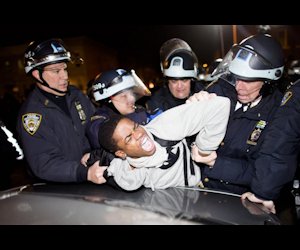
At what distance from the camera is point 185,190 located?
6.49 ft

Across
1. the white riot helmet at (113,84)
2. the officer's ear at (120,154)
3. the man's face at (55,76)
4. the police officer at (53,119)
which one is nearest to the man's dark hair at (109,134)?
the officer's ear at (120,154)

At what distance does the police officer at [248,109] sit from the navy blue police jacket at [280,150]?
0.53 feet

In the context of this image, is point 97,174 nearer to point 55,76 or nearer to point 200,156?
point 200,156

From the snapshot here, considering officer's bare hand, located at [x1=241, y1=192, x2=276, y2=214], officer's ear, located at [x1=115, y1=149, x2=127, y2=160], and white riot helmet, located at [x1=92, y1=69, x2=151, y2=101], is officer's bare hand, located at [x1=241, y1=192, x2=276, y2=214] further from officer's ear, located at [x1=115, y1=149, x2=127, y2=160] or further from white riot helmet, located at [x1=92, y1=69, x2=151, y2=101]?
white riot helmet, located at [x1=92, y1=69, x2=151, y2=101]

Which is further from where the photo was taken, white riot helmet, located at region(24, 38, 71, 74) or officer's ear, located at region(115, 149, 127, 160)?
white riot helmet, located at region(24, 38, 71, 74)

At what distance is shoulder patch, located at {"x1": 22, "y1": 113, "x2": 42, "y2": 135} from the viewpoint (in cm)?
278

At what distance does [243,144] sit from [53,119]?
192 cm

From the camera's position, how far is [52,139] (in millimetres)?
2875

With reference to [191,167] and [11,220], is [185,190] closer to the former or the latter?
[191,167]

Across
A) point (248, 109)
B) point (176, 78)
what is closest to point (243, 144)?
point (248, 109)

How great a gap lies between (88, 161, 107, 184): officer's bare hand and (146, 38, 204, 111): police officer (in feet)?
5.28

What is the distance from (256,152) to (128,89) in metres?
1.42

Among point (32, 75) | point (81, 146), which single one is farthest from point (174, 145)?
point (32, 75)

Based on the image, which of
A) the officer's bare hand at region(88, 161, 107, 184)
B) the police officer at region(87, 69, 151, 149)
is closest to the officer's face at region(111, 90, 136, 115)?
the police officer at region(87, 69, 151, 149)
